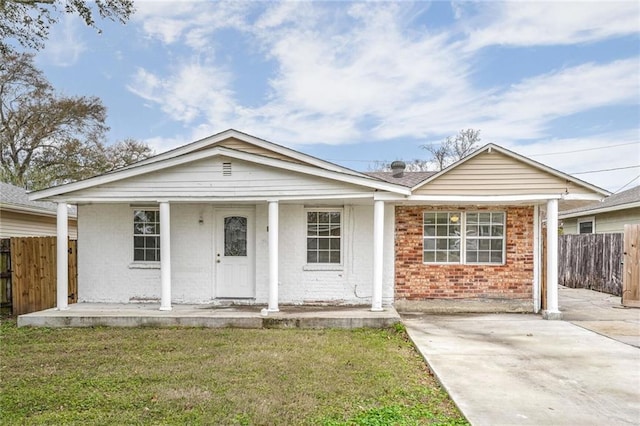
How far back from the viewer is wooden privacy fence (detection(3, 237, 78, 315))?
9141 millimetres

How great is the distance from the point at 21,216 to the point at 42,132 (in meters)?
14.9

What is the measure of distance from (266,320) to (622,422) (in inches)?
215

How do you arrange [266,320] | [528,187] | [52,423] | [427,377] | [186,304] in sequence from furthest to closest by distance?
[186,304], [528,187], [266,320], [427,377], [52,423]

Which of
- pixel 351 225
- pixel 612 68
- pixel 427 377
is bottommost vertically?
pixel 427 377

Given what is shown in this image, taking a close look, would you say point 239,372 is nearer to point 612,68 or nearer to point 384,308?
point 384,308

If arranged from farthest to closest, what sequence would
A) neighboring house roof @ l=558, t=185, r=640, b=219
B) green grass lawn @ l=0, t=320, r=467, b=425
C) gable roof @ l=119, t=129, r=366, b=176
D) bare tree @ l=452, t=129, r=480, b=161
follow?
bare tree @ l=452, t=129, r=480, b=161, neighboring house roof @ l=558, t=185, r=640, b=219, gable roof @ l=119, t=129, r=366, b=176, green grass lawn @ l=0, t=320, r=467, b=425

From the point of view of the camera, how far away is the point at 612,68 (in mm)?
12727

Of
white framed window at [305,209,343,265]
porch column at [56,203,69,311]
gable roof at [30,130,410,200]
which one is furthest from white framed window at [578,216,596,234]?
porch column at [56,203,69,311]

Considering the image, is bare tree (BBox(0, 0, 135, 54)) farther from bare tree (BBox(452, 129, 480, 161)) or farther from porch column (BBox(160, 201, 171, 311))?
bare tree (BBox(452, 129, 480, 161))

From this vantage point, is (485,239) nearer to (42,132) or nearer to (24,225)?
(24,225)

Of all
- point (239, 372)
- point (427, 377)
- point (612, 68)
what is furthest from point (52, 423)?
point (612, 68)

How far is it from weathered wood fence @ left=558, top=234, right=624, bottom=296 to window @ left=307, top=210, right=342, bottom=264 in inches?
351

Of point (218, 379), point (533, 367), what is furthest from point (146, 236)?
point (533, 367)

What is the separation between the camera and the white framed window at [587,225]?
16.1 meters
